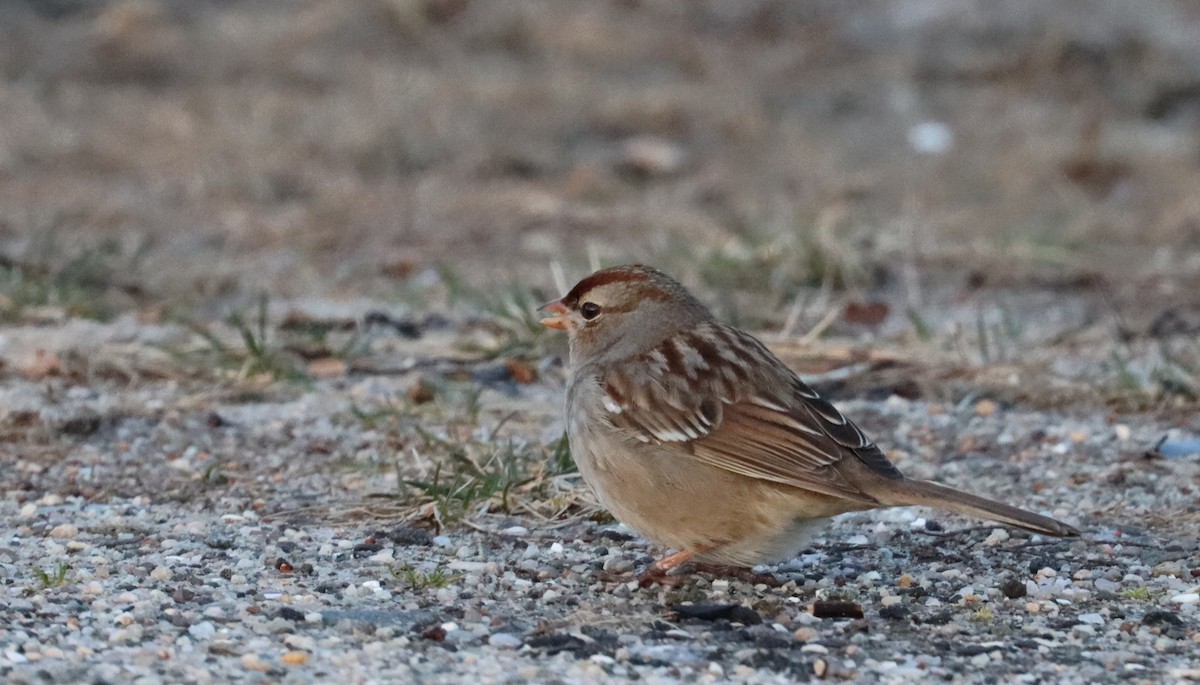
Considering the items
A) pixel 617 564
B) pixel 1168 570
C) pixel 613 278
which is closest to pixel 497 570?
pixel 617 564

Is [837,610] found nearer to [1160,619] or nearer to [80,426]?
[1160,619]

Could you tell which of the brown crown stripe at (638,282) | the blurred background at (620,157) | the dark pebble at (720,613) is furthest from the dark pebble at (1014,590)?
the blurred background at (620,157)

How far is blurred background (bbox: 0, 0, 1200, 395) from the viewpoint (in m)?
8.22

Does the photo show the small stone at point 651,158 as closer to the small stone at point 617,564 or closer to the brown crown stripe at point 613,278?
the brown crown stripe at point 613,278

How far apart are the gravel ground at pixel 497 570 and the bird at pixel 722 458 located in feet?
0.58

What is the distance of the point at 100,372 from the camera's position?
254 inches

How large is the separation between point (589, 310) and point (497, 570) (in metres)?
0.91

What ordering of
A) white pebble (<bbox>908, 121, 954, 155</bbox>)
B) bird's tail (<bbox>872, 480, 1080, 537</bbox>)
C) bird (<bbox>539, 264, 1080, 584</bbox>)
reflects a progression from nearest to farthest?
1. bird's tail (<bbox>872, 480, 1080, 537</bbox>)
2. bird (<bbox>539, 264, 1080, 584</bbox>)
3. white pebble (<bbox>908, 121, 954, 155</bbox>)

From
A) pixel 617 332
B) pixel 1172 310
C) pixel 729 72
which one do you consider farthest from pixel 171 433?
pixel 729 72

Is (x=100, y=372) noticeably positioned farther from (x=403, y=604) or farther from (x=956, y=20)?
(x=956, y=20)

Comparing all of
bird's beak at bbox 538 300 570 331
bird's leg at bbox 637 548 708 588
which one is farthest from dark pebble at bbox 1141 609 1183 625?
bird's beak at bbox 538 300 570 331

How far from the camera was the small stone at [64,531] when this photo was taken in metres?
4.69

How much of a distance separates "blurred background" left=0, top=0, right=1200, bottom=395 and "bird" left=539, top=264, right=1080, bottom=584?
8.03 ft

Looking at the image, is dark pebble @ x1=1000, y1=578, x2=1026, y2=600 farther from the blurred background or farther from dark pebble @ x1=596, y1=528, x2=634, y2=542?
Result: the blurred background
